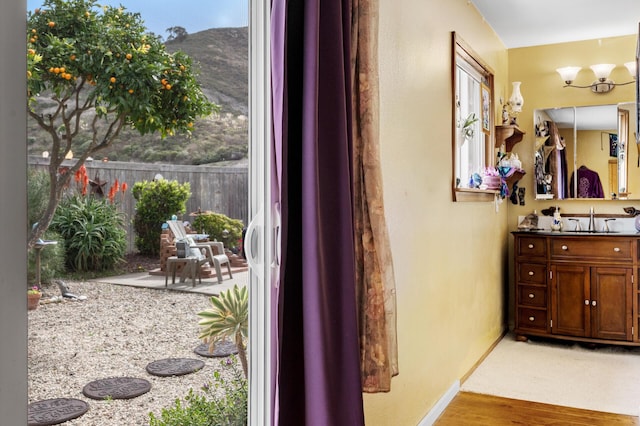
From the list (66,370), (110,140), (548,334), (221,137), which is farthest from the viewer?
(548,334)

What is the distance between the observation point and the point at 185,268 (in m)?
1.59

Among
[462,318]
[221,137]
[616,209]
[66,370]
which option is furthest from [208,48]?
[616,209]

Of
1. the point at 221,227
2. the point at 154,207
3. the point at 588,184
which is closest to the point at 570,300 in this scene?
the point at 588,184

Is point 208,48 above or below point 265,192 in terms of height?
above

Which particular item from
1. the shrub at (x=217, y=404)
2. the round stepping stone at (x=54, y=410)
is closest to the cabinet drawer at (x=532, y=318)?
the shrub at (x=217, y=404)

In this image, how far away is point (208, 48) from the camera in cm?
161

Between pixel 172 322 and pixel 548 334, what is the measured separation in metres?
4.17

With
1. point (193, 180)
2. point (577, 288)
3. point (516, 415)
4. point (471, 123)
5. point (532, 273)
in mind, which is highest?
point (471, 123)

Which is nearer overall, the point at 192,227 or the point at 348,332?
the point at 192,227

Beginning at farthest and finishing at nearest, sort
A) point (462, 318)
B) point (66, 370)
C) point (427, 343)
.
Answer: point (462, 318) → point (427, 343) → point (66, 370)

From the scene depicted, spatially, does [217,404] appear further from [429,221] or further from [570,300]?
[570,300]

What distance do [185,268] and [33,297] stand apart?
510mm

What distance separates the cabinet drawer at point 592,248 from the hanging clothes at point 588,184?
0.62m

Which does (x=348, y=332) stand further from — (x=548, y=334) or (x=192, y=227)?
(x=548, y=334)
